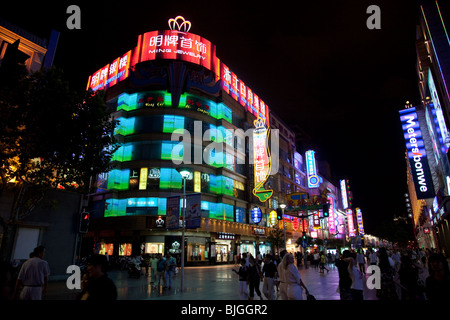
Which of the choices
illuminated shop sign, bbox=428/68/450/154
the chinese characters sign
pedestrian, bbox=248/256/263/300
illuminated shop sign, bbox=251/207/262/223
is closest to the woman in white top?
pedestrian, bbox=248/256/263/300

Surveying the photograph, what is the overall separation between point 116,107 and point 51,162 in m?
28.9

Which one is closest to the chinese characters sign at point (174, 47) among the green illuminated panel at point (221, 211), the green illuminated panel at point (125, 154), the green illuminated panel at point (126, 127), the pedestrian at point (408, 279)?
the green illuminated panel at point (126, 127)

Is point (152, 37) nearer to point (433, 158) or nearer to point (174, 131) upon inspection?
point (174, 131)

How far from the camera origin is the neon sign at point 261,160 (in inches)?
1622

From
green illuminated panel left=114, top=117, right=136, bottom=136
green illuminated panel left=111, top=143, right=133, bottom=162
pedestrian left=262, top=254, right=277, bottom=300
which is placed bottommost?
pedestrian left=262, top=254, right=277, bottom=300

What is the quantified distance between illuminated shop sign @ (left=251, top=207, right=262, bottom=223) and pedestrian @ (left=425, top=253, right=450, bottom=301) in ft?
125

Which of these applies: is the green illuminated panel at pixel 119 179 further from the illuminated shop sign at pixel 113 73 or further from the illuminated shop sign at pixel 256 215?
the illuminated shop sign at pixel 256 215

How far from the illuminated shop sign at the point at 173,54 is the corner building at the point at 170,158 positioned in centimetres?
16

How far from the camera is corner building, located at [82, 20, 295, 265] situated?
112 ft

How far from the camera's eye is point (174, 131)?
1446 inches

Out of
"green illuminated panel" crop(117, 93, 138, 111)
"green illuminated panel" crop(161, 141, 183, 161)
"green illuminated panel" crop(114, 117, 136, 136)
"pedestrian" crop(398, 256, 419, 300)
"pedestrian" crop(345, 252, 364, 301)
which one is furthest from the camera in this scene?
"green illuminated panel" crop(117, 93, 138, 111)

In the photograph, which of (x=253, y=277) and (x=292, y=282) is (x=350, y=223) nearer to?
(x=253, y=277)

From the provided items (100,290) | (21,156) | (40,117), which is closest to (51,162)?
(21,156)

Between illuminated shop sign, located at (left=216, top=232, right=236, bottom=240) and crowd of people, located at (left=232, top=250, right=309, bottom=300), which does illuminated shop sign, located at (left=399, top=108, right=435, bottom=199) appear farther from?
crowd of people, located at (left=232, top=250, right=309, bottom=300)
